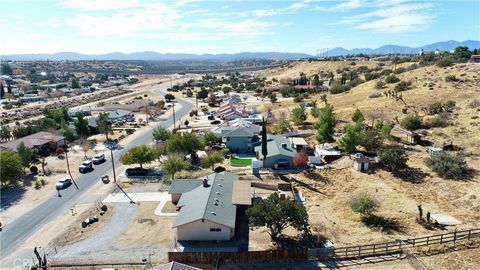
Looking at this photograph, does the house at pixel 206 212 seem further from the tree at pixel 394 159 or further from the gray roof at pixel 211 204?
the tree at pixel 394 159

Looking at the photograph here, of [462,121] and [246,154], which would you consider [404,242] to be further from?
[462,121]

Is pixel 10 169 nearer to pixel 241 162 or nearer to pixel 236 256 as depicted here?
pixel 241 162

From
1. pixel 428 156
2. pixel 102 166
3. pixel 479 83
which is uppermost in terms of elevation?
pixel 479 83

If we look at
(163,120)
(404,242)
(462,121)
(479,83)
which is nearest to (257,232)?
(404,242)

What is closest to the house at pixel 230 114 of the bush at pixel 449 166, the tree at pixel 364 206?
the bush at pixel 449 166

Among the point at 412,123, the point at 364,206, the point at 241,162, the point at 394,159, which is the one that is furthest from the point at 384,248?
the point at 412,123

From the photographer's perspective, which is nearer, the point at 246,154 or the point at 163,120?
the point at 246,154

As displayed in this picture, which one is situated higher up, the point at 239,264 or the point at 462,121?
the point at 462,121
